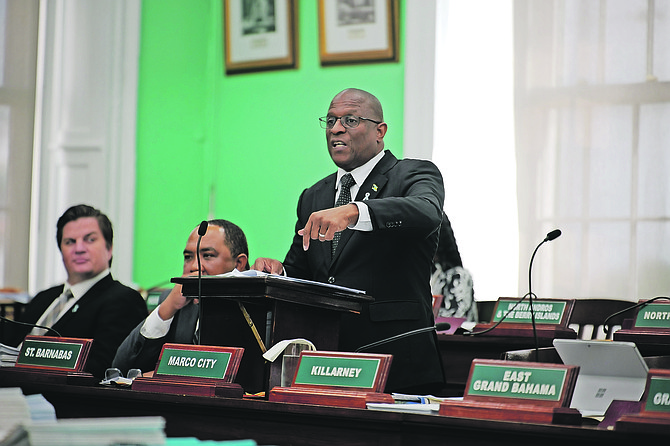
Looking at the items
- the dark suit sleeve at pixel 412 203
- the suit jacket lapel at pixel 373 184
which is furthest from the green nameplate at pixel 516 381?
the suit jacket lapel at pixel 373 184

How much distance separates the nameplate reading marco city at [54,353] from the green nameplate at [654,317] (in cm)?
157

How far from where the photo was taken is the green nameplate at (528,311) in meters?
2.97

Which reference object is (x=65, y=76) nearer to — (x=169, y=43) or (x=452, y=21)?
(x=169, y=43)

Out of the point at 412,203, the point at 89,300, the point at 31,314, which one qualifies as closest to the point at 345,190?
the point at 412,203

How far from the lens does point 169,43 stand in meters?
5.78

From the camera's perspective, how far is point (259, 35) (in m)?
5.62

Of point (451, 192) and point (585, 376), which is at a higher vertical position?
point (451, 192)

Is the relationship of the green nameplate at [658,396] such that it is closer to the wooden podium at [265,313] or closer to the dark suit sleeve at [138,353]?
the wooden podium at [265,313]

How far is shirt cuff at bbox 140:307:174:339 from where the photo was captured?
275cm

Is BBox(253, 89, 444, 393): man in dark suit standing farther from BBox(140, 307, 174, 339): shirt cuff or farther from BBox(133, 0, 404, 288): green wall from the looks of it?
BBox(133, 0, 404, 288): green wall

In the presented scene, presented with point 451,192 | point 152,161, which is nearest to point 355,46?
point 451,192

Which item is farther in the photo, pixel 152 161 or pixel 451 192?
pixel 152 161

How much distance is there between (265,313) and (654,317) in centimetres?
121

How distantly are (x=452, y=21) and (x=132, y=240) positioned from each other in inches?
94.2
